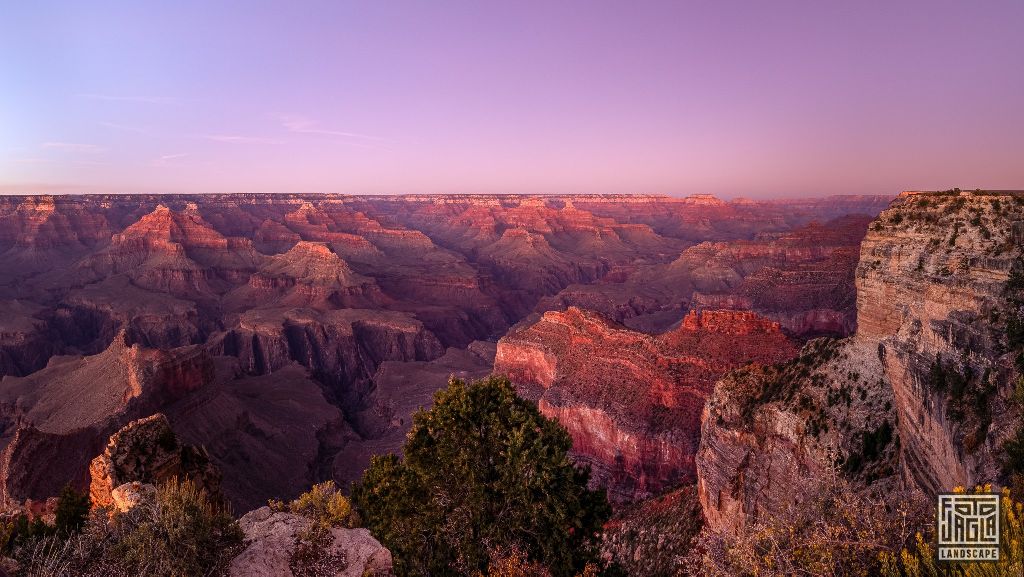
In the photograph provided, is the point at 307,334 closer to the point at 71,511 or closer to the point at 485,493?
the point at 71,511

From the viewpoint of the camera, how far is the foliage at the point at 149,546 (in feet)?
31.7

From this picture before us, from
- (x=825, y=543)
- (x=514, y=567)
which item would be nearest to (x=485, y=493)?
(x=514, y=567)

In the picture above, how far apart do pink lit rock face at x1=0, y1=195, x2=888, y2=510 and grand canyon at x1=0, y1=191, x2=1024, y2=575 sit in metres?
0.33

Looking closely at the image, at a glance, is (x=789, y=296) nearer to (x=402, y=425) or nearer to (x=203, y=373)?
(x=402, y=425)

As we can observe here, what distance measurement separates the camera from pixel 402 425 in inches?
2724

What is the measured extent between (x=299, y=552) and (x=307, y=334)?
10413cm

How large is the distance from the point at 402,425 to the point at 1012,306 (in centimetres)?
6319

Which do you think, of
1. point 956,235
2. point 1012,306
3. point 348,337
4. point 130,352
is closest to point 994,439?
point 1012,306

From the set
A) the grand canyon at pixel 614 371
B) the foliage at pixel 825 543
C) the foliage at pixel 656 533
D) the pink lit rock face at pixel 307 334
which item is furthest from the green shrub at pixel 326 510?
the pink lit rock face at pixel 307 334

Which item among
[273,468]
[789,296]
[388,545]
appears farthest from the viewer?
[789,296]

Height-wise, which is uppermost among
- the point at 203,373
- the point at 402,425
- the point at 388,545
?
the point at 388,545

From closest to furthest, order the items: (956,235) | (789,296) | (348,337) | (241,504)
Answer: (956,235), (241,504), (789,296), (348,337)

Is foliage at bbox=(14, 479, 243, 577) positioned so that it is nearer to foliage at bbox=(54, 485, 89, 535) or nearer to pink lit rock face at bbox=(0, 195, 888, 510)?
foliage at bbox=(54, 485, 89, 535)

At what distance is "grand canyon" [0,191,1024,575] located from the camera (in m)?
18.3
